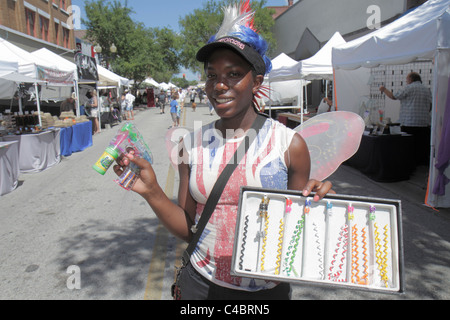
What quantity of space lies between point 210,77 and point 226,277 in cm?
90

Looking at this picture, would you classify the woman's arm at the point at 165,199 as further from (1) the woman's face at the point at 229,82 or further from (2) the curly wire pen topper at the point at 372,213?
(2) the curly wire pen topper at the point at 372,213

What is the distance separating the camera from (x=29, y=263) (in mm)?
4180

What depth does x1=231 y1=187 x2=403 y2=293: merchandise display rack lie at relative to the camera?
1.28 m

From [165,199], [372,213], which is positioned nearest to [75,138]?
[165,199]

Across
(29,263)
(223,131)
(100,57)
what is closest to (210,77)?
(223,131)

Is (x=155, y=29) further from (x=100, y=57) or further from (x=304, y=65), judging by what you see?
(x=304, y=65)

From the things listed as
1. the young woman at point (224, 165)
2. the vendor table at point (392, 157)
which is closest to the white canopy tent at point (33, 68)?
the vendor table at point (392, 157)

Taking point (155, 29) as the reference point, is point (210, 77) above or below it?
below

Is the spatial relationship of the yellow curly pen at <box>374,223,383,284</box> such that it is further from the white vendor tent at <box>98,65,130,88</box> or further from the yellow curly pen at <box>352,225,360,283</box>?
the white vendor tent at <box>98,65,130,88</box>

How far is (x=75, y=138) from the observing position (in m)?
12.2

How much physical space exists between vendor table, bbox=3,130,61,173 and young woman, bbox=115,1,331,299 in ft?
28.8

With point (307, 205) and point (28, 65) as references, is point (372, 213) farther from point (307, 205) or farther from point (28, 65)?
point (28, 65)

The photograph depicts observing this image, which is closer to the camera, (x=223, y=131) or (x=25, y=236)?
(x=223, y=131)

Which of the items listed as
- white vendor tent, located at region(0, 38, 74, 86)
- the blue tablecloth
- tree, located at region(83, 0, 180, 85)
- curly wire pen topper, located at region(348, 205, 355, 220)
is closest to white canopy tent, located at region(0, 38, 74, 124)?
white vendor tent, located at region(0, 38, 74, 86)
